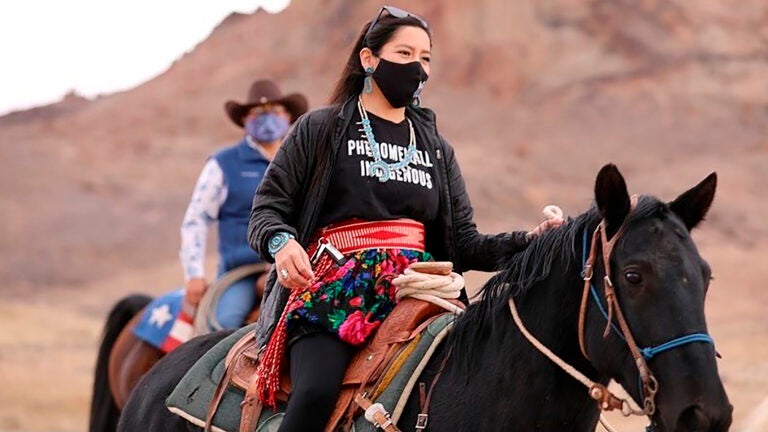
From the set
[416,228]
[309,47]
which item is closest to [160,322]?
[416,228]

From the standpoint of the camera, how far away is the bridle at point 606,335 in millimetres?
3604

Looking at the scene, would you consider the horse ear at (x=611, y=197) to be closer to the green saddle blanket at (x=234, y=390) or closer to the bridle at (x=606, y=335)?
the bridle at (x=606, y=335)

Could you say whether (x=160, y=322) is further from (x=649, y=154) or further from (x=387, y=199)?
(x=649, y=154)

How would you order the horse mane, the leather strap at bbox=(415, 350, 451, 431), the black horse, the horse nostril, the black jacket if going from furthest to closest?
the black jacket, the leather strap at bbox=(415, 350, 451, 431), the horse mane, the black horse, the horse nostril

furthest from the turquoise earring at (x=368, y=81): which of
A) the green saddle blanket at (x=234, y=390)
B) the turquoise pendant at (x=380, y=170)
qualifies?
the green saddle blanket at (x=234, y=390)

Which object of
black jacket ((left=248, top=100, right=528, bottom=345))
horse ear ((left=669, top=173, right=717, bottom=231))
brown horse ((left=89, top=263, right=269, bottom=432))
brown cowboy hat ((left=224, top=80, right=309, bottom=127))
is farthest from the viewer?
brown cowboy hat ((left=224, top=80, right=309, bottom=127))

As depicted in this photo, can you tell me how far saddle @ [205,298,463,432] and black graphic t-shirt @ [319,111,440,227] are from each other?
0.32 metres

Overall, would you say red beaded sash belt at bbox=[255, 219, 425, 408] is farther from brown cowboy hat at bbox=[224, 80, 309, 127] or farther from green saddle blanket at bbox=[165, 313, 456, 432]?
brown cowboy hat at bbox=[224, 80, 309, 127]

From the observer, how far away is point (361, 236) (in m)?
4.57

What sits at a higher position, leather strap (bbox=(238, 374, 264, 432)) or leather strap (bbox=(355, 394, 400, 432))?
leather strap (bbox=(355, 394, 400, 432))

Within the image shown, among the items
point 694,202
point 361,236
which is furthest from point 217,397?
point 694,202

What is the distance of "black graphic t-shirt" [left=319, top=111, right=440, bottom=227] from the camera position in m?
4.55

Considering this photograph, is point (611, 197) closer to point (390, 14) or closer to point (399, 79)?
point (399, 79)

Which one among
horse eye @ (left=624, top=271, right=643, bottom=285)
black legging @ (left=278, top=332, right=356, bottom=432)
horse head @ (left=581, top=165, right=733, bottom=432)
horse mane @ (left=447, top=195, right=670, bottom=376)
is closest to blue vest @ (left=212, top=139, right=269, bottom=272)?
black legging @ (left=278, top=332, right=356, bottom=432)
